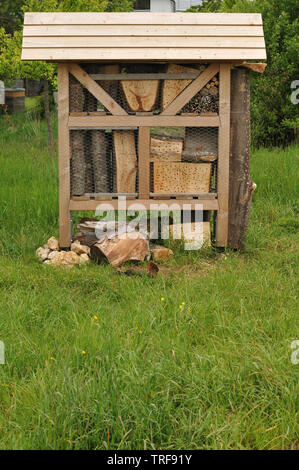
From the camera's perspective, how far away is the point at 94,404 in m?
3.04

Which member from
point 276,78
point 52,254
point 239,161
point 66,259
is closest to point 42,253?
point 52,254

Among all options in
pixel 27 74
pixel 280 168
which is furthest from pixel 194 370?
pixel 27 74

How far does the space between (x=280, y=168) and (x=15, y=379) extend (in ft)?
21.8

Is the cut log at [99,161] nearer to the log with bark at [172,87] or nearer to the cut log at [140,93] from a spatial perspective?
the cut log at [140,93]

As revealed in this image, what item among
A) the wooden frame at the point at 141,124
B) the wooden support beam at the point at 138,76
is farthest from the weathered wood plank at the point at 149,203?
the wooden support beam at the point at 138,76

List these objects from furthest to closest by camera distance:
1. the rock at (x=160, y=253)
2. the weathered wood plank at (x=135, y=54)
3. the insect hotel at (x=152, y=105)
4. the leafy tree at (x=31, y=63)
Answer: the leafy tree at (x=31, y=63) < the rock at (x=160, y=253) < the insect hotel at (x=152, y=105) < the weathered wood plank at (x=135, y=54)

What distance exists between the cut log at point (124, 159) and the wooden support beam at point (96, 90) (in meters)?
0.28

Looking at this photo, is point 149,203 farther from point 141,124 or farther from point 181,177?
point 141,124

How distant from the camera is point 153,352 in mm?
3725

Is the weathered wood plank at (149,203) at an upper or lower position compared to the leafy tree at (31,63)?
lower

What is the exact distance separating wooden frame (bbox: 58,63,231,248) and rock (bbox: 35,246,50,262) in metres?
0.23

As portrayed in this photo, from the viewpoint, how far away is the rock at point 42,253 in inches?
247

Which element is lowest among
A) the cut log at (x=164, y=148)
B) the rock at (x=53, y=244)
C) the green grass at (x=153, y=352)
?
the green grass at (x=153, y=352)
